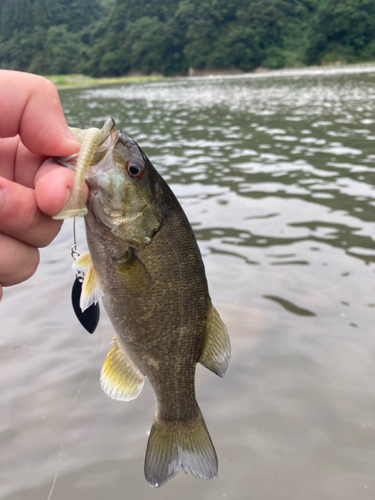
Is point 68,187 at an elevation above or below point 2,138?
below

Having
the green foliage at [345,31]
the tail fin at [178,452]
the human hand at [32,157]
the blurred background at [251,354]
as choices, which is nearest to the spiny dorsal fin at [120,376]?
the tail fin at [178,452]

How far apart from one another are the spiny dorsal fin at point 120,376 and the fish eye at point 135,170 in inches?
31.9

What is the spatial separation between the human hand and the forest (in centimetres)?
8618

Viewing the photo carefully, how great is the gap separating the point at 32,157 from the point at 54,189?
0.33 m

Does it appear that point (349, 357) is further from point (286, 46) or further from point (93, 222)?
point (286, 46)

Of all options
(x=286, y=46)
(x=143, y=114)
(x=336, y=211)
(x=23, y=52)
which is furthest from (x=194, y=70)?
(x=336, y=211)

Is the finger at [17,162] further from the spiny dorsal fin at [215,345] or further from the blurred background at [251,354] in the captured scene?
the blurred background at [251,354]

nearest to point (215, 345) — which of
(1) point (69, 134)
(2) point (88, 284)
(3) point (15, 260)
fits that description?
(2) point (88, 284)

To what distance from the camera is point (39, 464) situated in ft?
9.18

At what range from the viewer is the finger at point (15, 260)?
62.3 inches

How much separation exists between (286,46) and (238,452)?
102 meters

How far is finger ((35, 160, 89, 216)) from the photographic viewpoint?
4.51 ft

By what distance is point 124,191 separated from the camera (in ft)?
5.43

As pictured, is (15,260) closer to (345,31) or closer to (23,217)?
(23,217)
